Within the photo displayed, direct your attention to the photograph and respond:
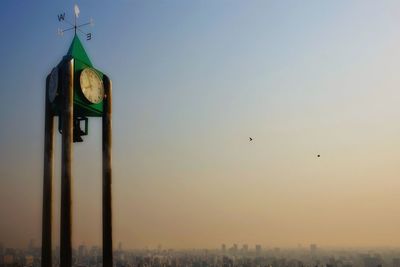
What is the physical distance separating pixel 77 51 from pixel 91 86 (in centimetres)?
104

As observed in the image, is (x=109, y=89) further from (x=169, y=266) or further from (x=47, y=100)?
(x=169, y=266)

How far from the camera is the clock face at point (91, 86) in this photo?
519 inches

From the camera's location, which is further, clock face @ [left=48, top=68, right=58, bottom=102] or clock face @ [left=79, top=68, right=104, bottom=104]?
clock face @ [left=79, top=68, right=104, bottom=104]

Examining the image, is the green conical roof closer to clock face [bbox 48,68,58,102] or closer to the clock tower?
the clock tower

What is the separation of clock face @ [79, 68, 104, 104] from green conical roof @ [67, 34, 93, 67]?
34 cm

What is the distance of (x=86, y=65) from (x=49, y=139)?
223cm

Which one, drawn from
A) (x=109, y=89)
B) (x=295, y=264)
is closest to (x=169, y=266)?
(x=295, y=264)

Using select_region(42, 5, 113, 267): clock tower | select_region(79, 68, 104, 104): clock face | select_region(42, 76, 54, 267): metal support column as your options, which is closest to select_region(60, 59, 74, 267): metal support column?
select_region(42, 5, 113, 267): clock tower

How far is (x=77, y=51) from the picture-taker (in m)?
13.6

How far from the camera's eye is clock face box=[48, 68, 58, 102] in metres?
13.0

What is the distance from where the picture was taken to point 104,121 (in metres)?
13.8

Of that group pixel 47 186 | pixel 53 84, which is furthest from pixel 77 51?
pixel 47 186

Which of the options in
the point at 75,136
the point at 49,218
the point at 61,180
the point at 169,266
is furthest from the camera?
the point at 169,266

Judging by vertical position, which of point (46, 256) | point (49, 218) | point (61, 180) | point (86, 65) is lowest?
point (46, 256)
